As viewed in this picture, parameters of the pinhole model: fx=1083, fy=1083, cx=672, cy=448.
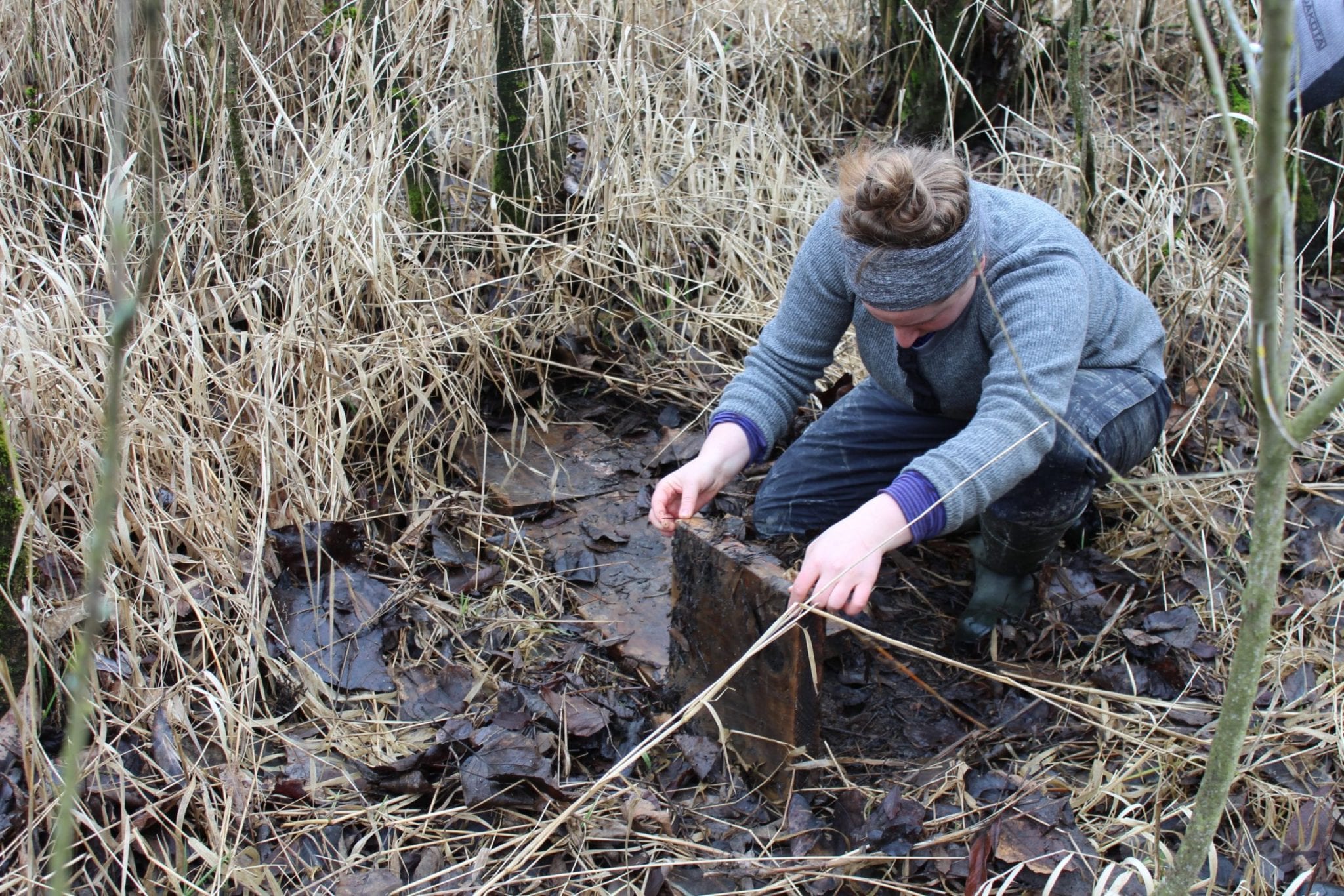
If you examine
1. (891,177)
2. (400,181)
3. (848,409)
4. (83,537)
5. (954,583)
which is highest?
(891,177)

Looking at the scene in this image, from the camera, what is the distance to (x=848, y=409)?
2.99m

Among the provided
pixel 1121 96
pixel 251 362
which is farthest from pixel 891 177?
pixel 1121 96

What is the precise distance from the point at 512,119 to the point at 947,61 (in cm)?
155

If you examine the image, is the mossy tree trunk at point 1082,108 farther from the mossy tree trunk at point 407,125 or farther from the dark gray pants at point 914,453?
the mossy tree trunk at point 407,125

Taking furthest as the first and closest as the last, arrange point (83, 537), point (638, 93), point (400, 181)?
point (638, 93) < point (400, 181) < point (83, 537)

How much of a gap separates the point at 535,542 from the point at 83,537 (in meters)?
1.13

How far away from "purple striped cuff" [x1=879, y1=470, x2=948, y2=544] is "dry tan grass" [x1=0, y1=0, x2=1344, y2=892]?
20.3 inches

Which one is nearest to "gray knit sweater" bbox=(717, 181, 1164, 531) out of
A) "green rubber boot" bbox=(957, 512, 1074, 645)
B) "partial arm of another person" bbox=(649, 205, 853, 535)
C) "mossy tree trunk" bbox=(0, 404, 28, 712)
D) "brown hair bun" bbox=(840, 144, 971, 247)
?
"partial arm of another person" bbox=(649, 205, 853, 535)

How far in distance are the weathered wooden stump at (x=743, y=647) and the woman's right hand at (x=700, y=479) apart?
Result: 3.0 inches

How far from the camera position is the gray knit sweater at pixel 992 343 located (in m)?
2.13

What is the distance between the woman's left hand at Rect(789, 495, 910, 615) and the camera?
1.93 meters

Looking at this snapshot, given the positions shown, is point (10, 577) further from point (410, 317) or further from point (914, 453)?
point (914, 453)

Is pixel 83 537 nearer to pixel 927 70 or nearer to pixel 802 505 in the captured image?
pixel 802 505

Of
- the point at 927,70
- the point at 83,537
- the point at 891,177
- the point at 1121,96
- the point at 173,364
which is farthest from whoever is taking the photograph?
the point at 1121,96
